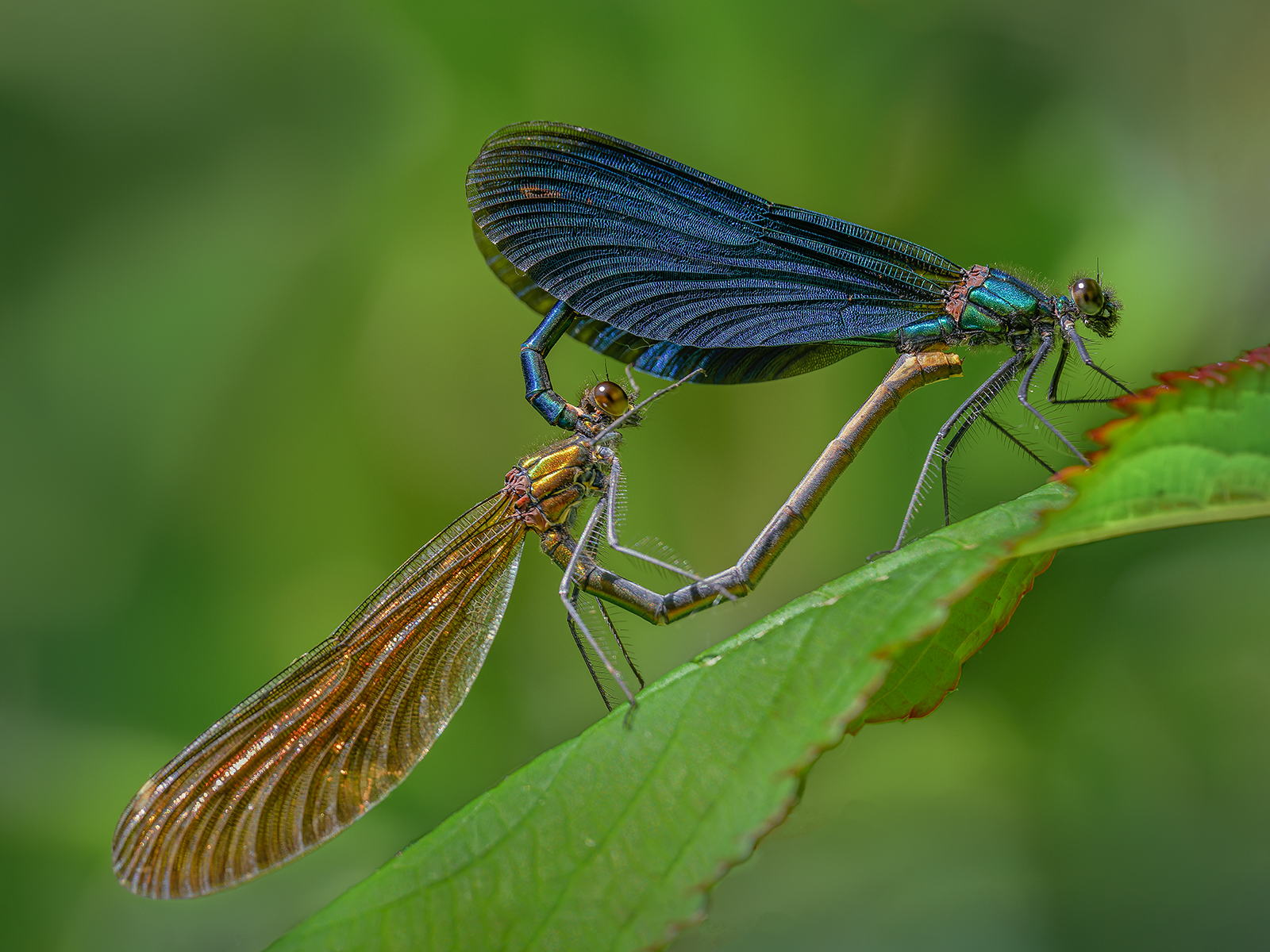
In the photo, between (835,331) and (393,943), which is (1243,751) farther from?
(393,943)

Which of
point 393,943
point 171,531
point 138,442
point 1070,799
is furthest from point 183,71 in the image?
point 1070,799

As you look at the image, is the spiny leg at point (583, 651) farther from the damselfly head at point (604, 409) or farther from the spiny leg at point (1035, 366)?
the spiny leg at point (1035, 366)

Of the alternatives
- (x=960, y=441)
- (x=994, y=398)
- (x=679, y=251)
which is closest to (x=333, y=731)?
(x=679, y=251)

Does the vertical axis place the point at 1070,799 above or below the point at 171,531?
below

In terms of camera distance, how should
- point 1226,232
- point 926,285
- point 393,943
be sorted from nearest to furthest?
point 393,943
point 926,285
point 1226,232

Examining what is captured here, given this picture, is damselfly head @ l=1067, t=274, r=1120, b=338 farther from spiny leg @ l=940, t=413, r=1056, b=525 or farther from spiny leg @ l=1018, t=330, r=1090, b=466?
spiny leg @ l=940, t=413, r=1056, b=525

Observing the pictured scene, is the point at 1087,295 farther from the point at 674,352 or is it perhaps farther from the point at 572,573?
the point at 572,573

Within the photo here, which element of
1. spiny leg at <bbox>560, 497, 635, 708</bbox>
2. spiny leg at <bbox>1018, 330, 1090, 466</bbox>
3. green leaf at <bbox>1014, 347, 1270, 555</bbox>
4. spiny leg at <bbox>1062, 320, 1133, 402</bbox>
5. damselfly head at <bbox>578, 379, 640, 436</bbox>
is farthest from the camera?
damselfly head at <bbox>578, 379, 640, 436</bbox>

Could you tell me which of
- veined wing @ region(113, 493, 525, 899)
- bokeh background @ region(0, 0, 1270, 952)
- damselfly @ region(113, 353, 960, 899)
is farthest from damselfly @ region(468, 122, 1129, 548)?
veined wing @ region(113, 493, 525, 899)
